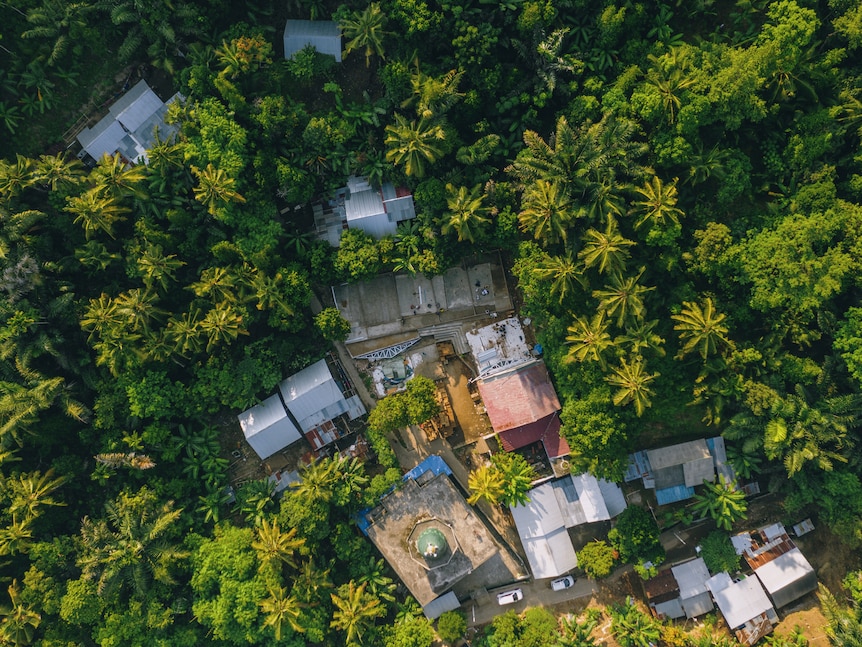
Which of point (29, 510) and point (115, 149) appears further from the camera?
point (115, 149)

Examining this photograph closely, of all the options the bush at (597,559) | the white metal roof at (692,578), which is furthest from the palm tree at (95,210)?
the white metal roof at (692,578)

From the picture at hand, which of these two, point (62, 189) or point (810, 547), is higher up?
point (62, 189)

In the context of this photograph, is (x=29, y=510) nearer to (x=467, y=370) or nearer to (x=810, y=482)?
(x=467, y=370)

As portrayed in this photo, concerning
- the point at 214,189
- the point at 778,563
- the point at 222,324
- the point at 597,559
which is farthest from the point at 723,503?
the point at 214,189

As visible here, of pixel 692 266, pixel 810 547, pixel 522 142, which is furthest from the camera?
pixel 810 547

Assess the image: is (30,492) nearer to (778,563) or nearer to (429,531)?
(429,531)

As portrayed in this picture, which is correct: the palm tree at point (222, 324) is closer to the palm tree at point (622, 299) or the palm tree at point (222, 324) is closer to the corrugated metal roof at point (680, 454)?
the palm tree at point (622, 299)

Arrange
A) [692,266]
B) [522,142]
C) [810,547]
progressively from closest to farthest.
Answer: [692,266], [522,142], [810,547]

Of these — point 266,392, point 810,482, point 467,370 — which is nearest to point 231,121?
point 266,392
